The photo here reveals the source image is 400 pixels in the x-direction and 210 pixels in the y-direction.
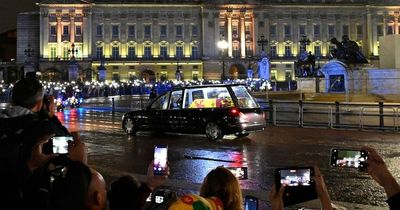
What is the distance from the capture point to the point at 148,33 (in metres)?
100

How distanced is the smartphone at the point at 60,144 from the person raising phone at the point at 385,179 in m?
2.40

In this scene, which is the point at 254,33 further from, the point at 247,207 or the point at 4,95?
the point at 247,207

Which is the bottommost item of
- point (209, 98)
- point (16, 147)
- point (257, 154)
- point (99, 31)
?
point (257, 154)

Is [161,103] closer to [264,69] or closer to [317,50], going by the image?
[264,69]

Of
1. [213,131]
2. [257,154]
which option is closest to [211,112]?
[213,131]

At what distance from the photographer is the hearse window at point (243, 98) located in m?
16.6

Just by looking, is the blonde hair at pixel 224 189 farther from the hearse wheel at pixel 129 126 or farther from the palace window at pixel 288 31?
the palace window at pixel 288 31

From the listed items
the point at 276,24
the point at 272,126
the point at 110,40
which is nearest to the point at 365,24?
the point at 276,24

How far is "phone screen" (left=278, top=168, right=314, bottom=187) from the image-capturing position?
3.37 metres

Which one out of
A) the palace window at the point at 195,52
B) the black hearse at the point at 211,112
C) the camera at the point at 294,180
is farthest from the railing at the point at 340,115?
the palace window at the point at 195,52

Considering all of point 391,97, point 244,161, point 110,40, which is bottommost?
point 244,161

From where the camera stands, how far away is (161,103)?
18.4 meters

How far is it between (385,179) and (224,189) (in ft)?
3.18

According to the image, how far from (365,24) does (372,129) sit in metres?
92.7
